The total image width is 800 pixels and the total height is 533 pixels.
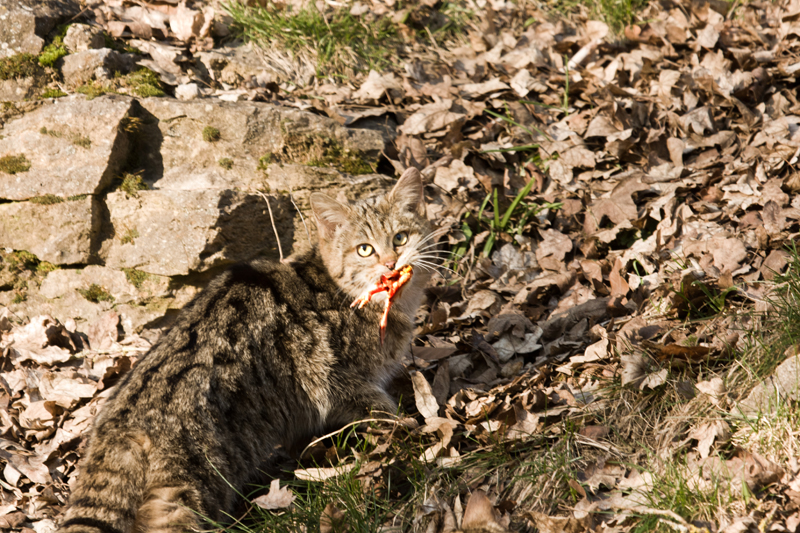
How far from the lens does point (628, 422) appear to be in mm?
3293

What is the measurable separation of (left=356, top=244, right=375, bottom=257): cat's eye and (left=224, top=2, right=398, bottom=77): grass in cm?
274

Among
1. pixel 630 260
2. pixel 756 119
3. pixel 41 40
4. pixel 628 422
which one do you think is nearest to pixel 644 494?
pixel 628 422

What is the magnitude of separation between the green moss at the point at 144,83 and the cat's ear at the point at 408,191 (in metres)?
2.57

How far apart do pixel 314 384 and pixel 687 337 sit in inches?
90.3

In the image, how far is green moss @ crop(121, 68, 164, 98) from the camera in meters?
5.29

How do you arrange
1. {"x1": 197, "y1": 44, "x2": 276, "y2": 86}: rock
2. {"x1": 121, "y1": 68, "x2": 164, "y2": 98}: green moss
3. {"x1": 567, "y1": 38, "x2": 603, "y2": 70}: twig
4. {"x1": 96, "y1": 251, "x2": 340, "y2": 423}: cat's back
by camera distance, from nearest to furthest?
{"x1": 96, "y1": 251, "x2": 340, "y2": 423}: cat's back < {"x1": 121, "y1": 68, "x2": 164, "y2": 98}: green moss < {"x1": 197, "y1": 44, "x2": 276, "y2": 86}: rock < {"x1": 567, "y1": 38, "x2": 603, "y2": 70}: twig

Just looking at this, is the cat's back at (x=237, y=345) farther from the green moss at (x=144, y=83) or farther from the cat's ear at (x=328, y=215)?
the green moss at (x=144, y=83)

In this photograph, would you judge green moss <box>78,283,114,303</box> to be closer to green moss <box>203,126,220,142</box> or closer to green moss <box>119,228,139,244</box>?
green moss <box>119,228,139,244</box>

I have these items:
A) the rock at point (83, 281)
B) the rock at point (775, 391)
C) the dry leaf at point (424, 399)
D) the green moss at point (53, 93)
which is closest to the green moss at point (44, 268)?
the rock at point (83, 281)

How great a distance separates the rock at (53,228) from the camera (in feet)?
15.8

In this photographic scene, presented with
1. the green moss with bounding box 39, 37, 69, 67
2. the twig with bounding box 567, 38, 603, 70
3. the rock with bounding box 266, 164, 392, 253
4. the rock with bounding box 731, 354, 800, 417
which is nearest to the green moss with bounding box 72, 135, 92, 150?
the green moss with bounding box 39, 37, 69, 67

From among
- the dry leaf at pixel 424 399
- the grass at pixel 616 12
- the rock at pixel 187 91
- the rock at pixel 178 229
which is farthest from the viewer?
the grass at pixel 616 12

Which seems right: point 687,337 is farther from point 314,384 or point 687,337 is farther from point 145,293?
point 145,293

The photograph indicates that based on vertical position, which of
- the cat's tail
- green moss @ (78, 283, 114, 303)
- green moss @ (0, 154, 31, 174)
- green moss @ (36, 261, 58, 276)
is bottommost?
green moss @ (78, 283, 114, 303)
